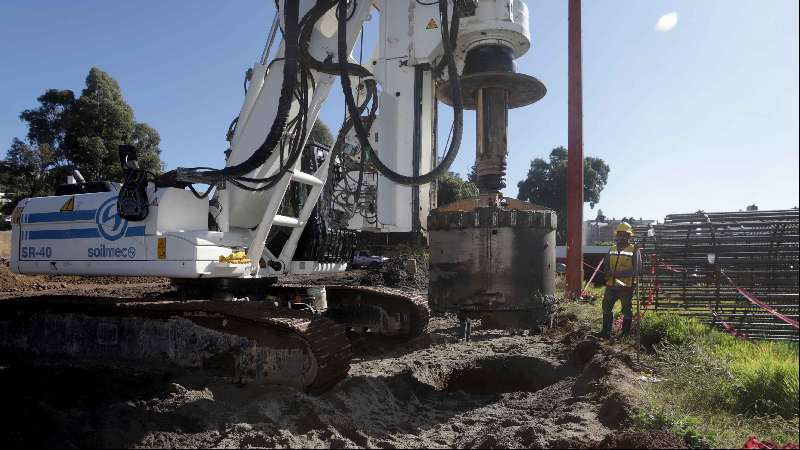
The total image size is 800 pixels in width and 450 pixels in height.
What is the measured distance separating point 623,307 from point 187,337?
5.40 metres

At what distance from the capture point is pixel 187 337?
5004 millimetres

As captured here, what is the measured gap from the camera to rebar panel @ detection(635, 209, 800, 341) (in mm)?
6281

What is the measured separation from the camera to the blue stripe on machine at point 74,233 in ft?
17.1

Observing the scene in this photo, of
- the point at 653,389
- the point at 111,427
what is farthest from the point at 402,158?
the point at 111,427

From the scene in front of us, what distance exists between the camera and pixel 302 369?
182 inches

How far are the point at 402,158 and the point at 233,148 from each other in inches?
87.4

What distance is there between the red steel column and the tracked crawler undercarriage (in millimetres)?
7562

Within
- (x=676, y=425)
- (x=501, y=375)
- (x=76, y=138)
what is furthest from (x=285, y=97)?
(x=76, y=138)

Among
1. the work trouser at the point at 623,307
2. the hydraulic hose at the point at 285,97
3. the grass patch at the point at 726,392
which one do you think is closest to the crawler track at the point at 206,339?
the hydraulic hose at the point at 285,97

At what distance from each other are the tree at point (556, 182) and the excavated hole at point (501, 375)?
34.3 metres

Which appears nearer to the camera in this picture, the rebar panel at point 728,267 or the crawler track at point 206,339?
the crawler track at point 206,339

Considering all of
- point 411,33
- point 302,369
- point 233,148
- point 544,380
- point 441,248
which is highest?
point 411,33

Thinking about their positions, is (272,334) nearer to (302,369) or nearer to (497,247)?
(302,369)

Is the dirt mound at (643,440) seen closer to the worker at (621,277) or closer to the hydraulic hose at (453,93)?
the hydraulic hose at (453,93)
